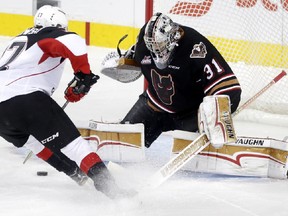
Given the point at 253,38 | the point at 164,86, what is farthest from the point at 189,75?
the point at 253,38

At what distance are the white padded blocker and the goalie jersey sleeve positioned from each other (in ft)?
2.49

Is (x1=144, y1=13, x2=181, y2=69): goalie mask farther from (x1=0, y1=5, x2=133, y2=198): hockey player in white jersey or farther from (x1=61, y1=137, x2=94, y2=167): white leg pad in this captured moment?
(x1=61, y1=137, x2=94, y2=167): white leg pad

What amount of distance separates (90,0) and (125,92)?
1.74 metres

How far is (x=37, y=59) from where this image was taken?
10.8 feet

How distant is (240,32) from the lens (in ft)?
17.2

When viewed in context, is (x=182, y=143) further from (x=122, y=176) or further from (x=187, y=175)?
(x=122, y=176)

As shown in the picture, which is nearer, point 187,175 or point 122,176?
point 122,176

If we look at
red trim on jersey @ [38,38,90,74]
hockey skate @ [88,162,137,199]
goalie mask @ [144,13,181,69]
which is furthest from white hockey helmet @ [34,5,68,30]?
hockey skate @ [88,162,137,199]

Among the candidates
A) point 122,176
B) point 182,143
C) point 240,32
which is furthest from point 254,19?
point 122,176

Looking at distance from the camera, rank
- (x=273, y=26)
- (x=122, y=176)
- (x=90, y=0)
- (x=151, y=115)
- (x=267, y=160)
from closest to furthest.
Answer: (x=122, y=176) < (x=267, y=160) < (x=151, y=115) < (x=273, y=26) < (x=90, y=0)

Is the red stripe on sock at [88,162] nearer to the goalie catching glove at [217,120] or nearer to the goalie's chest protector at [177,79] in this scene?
the goalie catching glove at [217,120]

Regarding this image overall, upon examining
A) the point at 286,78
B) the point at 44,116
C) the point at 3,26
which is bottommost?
the point at 3,26

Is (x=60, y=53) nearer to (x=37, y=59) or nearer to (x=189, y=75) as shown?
(x=37, y=59)

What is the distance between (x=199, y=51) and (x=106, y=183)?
2.68 feet
